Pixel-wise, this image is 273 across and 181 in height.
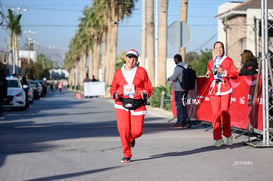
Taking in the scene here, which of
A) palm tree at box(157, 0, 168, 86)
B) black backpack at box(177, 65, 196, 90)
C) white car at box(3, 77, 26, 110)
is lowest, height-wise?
white car at box(3, 77, 26, 110)

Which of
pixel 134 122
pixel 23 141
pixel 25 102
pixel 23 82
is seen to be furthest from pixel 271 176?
pixel 23 82

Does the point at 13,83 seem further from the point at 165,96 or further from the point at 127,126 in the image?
the point at 127,126

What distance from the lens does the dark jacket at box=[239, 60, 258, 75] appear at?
12117 millimetres

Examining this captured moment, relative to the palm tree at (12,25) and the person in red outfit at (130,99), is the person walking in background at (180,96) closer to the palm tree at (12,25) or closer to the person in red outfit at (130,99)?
the person in red outfit at (130,99)

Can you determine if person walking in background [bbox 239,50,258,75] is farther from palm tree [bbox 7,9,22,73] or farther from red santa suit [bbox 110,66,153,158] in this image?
palm tree [bbox 7,9,22,73]

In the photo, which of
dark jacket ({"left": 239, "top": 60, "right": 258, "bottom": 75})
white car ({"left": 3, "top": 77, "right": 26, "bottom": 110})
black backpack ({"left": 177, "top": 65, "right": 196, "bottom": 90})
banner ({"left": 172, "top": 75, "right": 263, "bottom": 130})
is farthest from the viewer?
white car ({"left": 3, "top": 77, "right": 26, "bottom": 110})

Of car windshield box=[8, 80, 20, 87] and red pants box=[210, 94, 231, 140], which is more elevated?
car windshield box=[8, 80, 20, 87]

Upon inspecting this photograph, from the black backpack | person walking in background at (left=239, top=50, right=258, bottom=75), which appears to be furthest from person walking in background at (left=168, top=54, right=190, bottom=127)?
person walking in background at (left=239, top=50, right=258, bottom=75)

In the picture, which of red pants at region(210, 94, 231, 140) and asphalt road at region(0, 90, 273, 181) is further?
red pants at region(210, 94, 231, 140)

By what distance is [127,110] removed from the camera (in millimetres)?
8195

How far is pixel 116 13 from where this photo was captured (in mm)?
53812

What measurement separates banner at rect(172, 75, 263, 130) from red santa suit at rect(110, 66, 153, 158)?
351cm

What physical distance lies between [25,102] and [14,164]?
17305mm

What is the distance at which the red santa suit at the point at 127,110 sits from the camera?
26.8 feet
